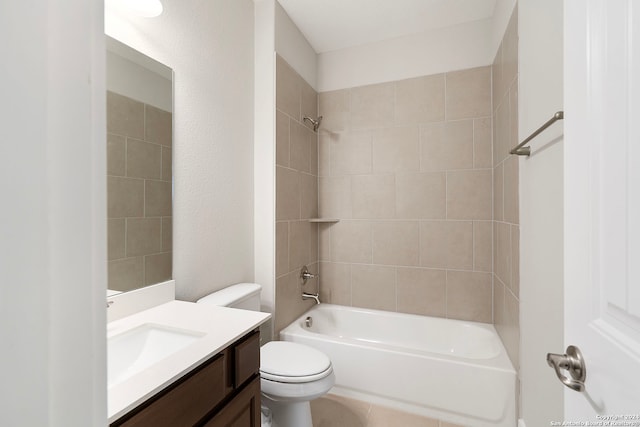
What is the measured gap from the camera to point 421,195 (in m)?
2.26

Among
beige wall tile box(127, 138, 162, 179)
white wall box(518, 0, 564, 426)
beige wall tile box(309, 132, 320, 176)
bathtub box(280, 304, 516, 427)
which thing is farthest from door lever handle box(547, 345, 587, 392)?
beige wall tile box(309, 132, 320, 176)

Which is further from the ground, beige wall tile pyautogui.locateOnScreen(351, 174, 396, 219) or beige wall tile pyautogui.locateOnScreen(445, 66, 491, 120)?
beige wall tile pyautogui.locateOnScreen(445, 66, 491, 120)

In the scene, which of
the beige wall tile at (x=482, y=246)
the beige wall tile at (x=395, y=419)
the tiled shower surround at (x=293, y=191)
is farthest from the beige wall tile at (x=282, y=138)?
the beige wall tile at (x=395, y=419)

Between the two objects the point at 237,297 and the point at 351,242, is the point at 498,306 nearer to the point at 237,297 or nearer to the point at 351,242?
the point at 351,242

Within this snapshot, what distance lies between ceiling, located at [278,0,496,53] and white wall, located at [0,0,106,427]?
2080mm

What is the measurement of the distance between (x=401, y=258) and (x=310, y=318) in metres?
0.87

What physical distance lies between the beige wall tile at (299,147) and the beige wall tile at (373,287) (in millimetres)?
966

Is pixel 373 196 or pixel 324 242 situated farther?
pixel 324 242

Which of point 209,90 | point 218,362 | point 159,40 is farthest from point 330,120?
point 218,362

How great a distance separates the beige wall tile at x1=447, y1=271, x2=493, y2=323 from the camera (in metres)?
2.12

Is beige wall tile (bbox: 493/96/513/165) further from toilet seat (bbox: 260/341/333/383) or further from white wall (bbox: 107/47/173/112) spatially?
white wall (bbox: 107/47/173/112)

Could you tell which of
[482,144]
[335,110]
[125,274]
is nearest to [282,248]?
[125,274]

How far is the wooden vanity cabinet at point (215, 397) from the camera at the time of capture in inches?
27.9

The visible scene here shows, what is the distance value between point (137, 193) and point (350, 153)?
1.69m
